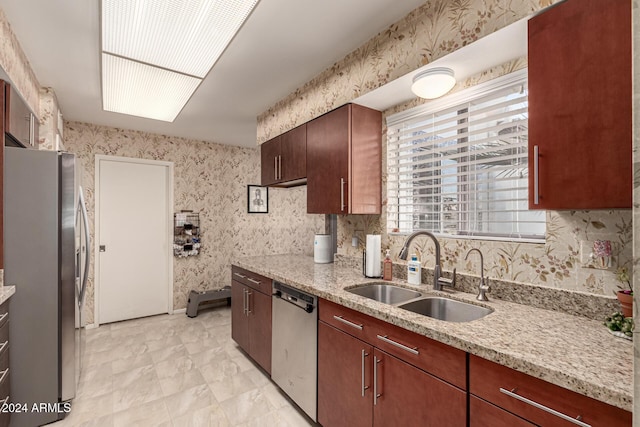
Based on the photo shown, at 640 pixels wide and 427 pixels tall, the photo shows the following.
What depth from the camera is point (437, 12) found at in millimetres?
1611

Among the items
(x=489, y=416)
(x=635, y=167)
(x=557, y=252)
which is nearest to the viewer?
(x=635, y=167)

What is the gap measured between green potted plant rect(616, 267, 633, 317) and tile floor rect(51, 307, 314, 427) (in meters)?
1.77

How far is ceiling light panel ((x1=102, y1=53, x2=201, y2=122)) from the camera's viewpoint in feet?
7.30

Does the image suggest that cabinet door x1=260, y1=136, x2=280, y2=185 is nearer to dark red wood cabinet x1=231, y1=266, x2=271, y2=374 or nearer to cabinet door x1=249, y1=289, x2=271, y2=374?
dark red wood cabinet x1=231, y1=266, x2=271, y2=374

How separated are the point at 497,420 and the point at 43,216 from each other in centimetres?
266

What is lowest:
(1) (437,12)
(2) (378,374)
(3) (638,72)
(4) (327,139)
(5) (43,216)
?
(2) (378,374)

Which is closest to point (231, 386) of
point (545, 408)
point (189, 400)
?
point (189, 400)

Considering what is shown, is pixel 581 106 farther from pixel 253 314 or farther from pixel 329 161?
pixel 253 314

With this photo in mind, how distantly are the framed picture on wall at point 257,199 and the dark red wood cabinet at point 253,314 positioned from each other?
81.2 inches

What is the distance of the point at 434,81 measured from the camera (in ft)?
5.58

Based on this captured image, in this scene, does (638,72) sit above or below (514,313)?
above

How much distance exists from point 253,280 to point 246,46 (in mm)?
1788

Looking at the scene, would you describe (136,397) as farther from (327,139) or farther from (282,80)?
(282,80)

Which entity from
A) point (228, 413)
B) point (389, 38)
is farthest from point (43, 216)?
point (389, 38)
